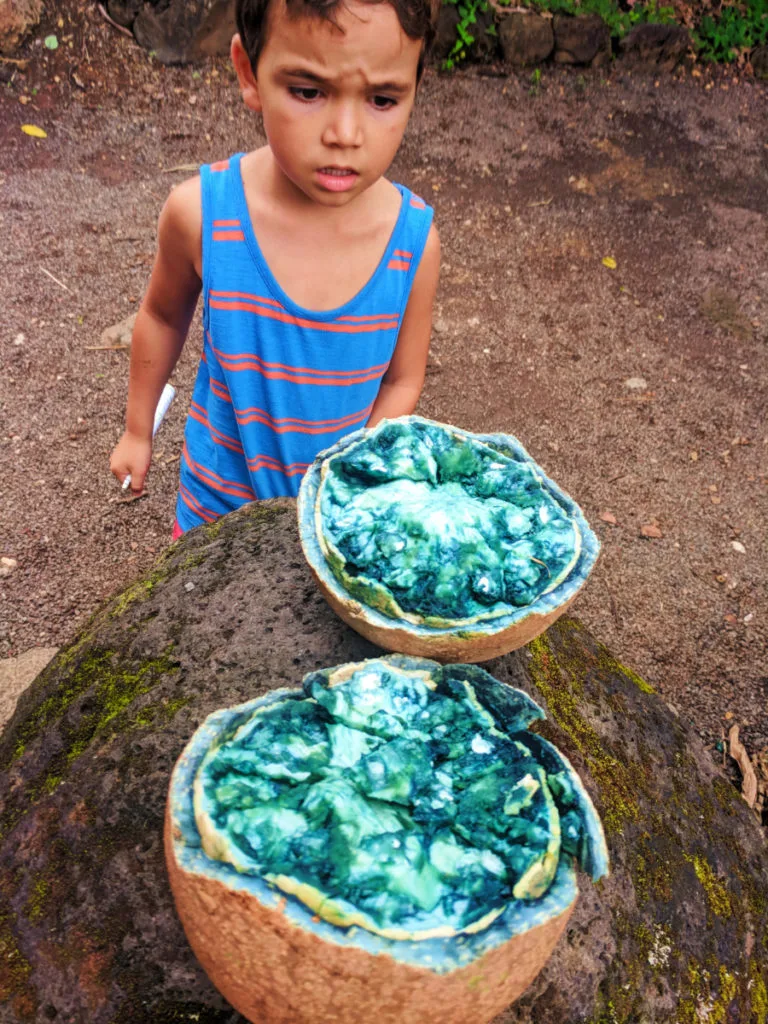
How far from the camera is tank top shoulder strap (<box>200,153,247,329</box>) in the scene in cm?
215

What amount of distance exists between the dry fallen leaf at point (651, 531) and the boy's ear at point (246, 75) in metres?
2.84

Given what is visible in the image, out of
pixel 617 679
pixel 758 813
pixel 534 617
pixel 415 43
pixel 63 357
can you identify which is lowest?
pixel 758 813

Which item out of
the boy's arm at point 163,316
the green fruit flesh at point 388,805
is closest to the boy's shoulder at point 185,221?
the boy's arm at point 163,316

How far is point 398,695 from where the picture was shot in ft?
4.91

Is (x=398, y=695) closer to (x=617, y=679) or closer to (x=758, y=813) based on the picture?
(x=617, y=679)

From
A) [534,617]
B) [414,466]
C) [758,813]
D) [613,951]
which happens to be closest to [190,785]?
[534,617]

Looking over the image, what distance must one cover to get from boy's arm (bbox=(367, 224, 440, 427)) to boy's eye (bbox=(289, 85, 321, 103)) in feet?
2.14

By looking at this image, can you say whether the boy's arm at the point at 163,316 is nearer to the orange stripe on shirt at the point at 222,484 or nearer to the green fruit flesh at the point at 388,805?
the orange stripe on shirt at the point at 222,484

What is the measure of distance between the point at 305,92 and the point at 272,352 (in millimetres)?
690

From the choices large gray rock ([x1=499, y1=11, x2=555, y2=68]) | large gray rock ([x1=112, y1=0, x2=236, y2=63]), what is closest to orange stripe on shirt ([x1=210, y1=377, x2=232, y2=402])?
large gray rock ([x1=112, y1=0, x2=236, y2=63])

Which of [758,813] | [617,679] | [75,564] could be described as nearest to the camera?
[617,679]

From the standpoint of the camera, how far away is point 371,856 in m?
1.23

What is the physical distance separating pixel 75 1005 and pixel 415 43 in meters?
1.97

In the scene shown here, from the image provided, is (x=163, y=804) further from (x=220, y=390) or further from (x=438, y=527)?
(x=220, y=390)
